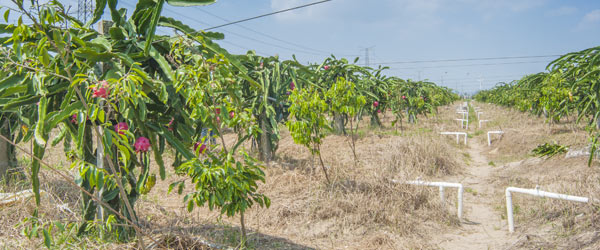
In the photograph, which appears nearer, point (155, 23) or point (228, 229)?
Result: point (155, 23)

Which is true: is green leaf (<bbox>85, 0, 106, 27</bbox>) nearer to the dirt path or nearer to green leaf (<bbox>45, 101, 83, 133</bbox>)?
green leaf (<bbox>45, 101, 83, 133</bbox>)

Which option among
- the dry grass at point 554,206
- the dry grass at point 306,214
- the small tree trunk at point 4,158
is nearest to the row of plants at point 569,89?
the dry grass at point 554,206

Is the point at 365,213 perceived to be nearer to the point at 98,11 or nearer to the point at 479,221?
the point at 479,221

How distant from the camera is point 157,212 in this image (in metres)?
4.54

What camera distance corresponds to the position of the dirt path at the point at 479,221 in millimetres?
5004

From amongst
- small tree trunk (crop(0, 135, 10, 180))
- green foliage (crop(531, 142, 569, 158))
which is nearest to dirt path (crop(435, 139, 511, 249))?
green foliage (crop(531, 142, 569, 158))

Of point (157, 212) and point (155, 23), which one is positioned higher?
point (155, 23)

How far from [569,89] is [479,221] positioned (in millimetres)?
6716

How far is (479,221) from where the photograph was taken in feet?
19.4

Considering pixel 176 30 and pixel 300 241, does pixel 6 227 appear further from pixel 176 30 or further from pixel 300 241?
pixel 300 241

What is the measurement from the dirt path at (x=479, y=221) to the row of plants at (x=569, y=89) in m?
1.44

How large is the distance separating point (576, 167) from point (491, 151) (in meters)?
5.48

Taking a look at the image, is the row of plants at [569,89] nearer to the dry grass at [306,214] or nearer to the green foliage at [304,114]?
the dry grass at [306,214]

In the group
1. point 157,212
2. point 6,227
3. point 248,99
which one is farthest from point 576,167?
point 6,227
